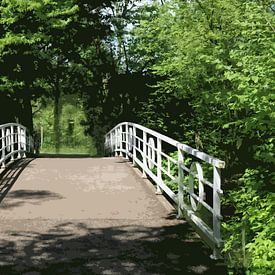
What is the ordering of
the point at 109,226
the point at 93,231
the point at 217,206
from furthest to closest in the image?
the point at 109,226
the point at 93,231
the point at 217,206

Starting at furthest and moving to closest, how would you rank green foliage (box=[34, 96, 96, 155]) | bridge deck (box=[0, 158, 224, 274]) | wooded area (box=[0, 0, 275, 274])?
green foliage (box=[34, 96, 96, 155]) < wooded area (box=[0, 0, 275, 274]) < bridge deck (box=[0, 158, 224, 274])

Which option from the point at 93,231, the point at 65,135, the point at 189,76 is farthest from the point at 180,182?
the point at 65,135

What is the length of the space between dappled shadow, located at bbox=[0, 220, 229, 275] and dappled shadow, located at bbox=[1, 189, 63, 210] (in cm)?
168

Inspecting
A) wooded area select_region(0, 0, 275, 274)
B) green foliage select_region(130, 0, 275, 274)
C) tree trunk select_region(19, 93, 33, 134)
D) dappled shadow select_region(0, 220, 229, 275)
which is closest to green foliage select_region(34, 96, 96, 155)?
wooded area select_region(0, 0, 275, 274)

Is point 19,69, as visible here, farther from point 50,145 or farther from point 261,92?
point 50,145

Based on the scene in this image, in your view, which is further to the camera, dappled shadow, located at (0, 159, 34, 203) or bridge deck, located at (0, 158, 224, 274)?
dappled shadow, located at (0, 159, 34, 203)


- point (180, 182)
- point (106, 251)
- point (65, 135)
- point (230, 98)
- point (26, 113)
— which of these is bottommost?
point (106, 251)

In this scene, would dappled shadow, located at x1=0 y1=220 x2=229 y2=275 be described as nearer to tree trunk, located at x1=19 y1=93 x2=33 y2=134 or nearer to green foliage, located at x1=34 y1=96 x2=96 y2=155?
tree trunk, located at x1=19 y1=93 x2=33 y2=134

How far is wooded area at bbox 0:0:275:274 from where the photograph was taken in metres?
7.99

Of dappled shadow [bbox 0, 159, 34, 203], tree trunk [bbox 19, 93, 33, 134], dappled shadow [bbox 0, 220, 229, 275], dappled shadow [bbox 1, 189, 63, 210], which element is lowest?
dappled shadow [bbox 0, 220, 229, 275]

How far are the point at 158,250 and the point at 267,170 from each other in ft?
12.4

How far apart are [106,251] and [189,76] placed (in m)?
15.0

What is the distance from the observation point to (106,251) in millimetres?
6066

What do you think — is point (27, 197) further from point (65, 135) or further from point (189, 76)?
point (65, 135)
